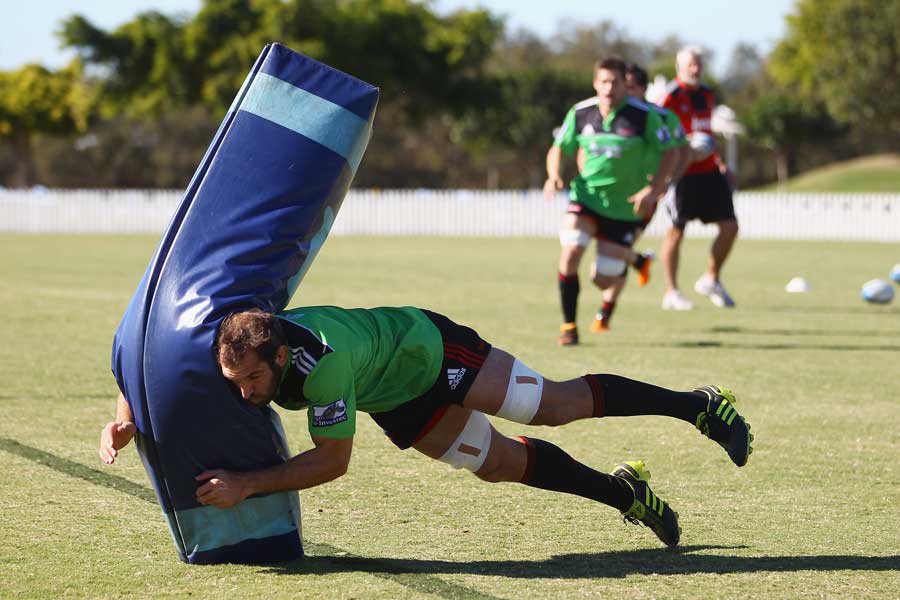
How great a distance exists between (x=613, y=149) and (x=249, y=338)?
21.3 ft

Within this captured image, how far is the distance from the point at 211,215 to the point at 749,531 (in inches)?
83.7

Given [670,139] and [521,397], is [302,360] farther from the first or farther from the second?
[670,139]

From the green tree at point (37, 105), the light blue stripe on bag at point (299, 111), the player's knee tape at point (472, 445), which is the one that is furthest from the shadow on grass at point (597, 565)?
the green tree at point (37, 105)

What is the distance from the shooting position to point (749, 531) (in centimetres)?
458

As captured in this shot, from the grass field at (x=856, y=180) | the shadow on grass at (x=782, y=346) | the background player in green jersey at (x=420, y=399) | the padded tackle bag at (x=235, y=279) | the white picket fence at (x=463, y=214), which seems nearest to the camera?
the background player in green jersey at (x=420, y=399)

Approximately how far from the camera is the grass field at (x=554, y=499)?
395cm

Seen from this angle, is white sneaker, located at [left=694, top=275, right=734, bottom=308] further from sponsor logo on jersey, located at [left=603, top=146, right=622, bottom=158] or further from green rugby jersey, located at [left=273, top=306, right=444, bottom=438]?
green rugby jersey, located at [left=273, top=306, right=444, bottom=438]

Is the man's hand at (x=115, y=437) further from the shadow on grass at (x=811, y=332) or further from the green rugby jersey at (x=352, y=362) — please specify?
the shadow on grass at (x=811, y=332)

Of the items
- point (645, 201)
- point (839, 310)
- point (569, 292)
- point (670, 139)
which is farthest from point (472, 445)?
point (839, 310)

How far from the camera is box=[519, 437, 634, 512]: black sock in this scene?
14.7 ft

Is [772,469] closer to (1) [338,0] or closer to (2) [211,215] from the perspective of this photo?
(2) [211,215]

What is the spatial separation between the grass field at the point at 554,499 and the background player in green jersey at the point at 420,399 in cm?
24

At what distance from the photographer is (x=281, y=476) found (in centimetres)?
397

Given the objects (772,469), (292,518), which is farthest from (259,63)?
(772,469)
